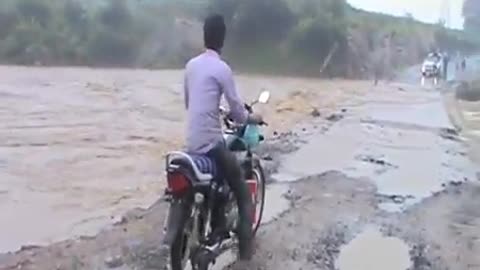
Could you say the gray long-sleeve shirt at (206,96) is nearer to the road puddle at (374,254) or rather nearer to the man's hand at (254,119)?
the man's hand at (254,119)

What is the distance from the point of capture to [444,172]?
44.9ft

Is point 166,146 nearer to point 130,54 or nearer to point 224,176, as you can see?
point 224,176

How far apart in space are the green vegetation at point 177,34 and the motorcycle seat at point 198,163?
49.2m

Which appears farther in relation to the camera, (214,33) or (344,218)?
(344,218)

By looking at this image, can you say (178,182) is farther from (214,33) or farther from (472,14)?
(472,14)

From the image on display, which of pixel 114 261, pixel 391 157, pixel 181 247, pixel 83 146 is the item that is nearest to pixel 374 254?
pixel 114 261

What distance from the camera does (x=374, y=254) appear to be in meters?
7.60

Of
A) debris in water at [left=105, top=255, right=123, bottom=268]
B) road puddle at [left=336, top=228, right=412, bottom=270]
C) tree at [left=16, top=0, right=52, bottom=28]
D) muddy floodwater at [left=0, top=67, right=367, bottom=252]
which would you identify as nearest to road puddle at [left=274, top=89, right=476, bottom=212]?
road puddle at [left=336, top=228, right=412, bottom=270]

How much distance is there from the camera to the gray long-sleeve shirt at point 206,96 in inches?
231

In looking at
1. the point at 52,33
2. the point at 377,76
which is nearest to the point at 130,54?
the point at 52,33

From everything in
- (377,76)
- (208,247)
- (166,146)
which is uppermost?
(208,247)

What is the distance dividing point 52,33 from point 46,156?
40.1 meters

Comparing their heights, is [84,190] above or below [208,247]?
below

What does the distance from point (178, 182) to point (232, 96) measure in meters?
0.80
